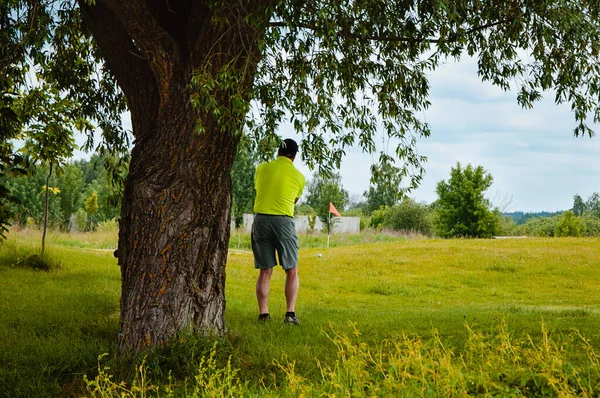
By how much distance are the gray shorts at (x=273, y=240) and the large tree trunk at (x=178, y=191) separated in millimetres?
1023

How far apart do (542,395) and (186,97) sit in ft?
14.3

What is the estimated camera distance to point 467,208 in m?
43.7

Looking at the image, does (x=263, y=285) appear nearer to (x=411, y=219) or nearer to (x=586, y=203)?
(x=411, y=219)

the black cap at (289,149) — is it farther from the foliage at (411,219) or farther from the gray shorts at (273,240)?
the foliage at (411,219)

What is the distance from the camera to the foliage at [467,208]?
43375 millimetres

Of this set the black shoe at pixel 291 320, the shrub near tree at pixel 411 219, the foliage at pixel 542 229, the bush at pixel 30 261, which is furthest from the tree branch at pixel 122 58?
the foliage at pixel 542 229

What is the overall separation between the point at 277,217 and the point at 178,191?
170 cm

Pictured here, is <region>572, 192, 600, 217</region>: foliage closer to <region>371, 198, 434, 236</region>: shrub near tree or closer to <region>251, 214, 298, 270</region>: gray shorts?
<region>371, 198, 434, 236</region>: shrub near tree

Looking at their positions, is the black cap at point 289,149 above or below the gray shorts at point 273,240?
above

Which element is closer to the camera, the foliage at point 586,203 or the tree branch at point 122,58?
the tree branch at point 122,58

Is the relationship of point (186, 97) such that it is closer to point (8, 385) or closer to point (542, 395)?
point (8, 385)

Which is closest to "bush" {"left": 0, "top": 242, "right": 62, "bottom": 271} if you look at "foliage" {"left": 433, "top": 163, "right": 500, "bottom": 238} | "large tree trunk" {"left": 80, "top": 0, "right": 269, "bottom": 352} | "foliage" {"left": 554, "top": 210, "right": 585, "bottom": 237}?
"large tree trunk" {"left": 80, "top": 0, "right": 269, "bottom": 352}

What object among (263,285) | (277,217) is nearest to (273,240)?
(277,217)

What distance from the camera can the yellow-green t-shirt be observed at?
7.62 meters
